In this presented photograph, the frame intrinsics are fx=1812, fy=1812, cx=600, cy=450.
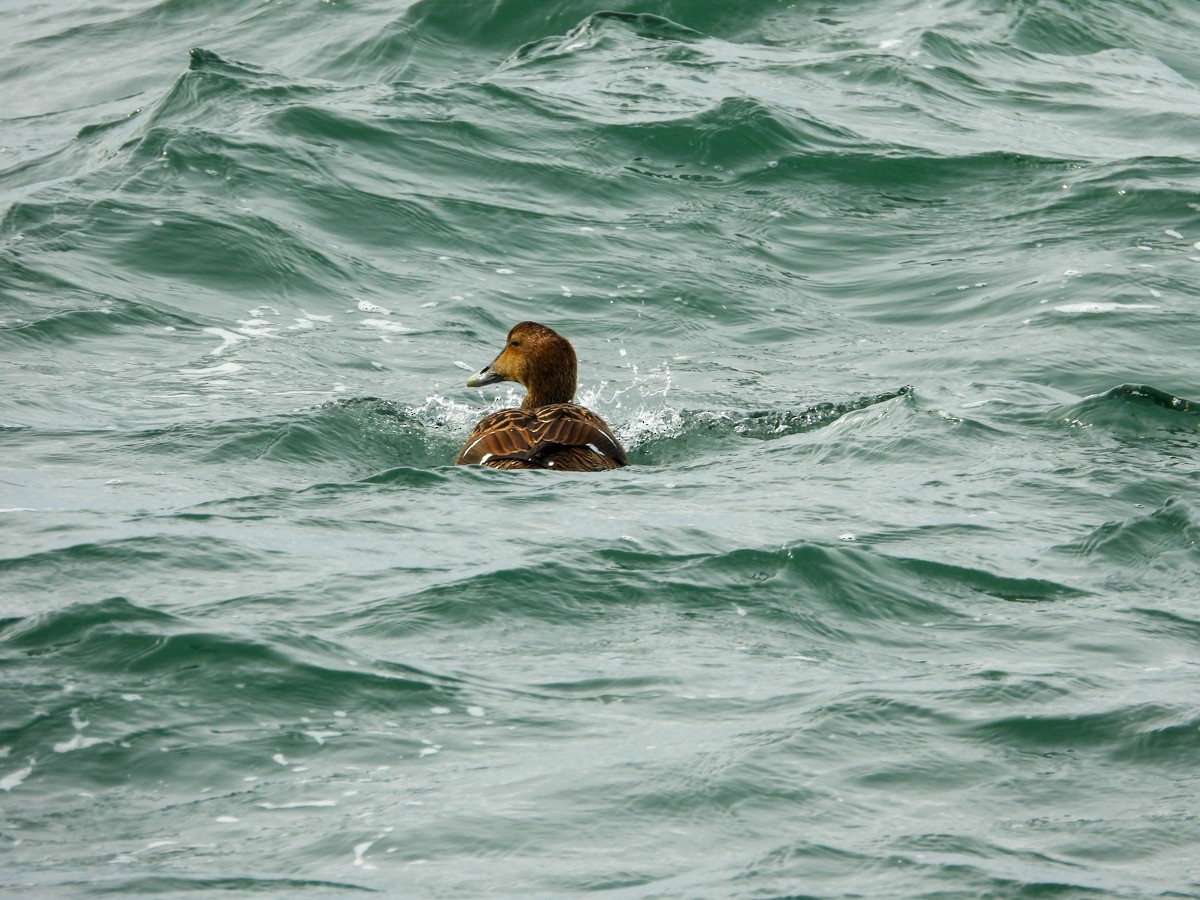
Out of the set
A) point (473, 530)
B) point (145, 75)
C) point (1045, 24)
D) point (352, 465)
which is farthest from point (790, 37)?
point (473, 530)

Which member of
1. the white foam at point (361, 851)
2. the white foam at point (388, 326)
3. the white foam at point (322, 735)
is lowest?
→ the white foam at point (388, 326)

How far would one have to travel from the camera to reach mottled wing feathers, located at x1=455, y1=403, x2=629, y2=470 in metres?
7.79

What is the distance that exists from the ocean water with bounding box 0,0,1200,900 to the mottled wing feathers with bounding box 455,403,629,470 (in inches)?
10.1

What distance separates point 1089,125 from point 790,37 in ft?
10.5

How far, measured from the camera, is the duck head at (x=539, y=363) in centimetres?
902

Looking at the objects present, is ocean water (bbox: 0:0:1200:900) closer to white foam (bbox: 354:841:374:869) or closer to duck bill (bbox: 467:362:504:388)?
white foam (bbox: 354:841:374:869)

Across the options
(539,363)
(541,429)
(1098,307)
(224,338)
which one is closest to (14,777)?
(541,429)

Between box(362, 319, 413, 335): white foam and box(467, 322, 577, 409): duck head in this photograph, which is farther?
box(362, 319, 413, 335): white foam

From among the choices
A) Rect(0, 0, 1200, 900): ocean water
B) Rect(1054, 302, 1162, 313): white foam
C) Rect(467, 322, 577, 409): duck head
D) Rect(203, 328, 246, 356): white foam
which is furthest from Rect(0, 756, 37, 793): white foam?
Rect(1054, 302, 1162, 313): white foam

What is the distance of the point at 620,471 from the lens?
25.8 feet

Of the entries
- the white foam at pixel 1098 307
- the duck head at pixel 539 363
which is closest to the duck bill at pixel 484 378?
the duck head at pixel 539 363

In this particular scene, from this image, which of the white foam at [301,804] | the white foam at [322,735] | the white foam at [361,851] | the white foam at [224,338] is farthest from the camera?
the white foam at [224,338]

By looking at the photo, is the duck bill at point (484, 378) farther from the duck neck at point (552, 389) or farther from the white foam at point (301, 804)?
the white foam at point (301, 804)

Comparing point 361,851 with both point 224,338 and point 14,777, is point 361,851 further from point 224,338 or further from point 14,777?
point 224,338
